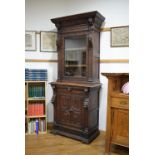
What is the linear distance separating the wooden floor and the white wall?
0.54 meters

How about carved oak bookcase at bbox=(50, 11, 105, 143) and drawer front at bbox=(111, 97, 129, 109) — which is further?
carved oak bookcase at bbox=(50, 11, 105, 143)

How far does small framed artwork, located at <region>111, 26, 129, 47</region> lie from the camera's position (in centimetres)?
279

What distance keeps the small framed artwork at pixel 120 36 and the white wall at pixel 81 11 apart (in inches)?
2.6

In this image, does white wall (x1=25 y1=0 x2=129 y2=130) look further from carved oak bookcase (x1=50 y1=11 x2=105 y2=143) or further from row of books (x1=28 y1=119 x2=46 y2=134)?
row of books (x1=28 y1=119 x2=46 y2=134)

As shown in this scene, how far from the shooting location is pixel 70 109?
9.48 feet

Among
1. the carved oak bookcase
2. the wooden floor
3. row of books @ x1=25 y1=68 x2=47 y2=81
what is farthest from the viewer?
row of books @ x1=25 y1=68 x2=47 y2=81

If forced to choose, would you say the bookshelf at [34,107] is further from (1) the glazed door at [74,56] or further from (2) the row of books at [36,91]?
(1) the glazed door at [74,56]

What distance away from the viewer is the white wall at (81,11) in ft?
9.34

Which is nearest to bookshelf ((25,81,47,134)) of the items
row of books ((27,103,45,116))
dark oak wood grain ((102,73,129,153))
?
row of books ((27,103,45,116))
